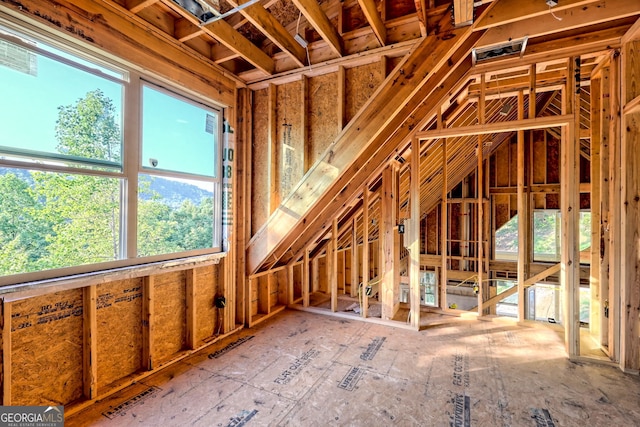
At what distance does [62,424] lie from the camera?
6.13 ft

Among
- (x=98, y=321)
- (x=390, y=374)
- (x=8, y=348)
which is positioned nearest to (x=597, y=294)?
(x=390, y=374)

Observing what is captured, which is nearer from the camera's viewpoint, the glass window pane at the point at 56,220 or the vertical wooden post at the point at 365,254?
the glass window pane at the point at 56,220

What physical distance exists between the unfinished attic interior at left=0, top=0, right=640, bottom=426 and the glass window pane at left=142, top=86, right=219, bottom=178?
22 mm

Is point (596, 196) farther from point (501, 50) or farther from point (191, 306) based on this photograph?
point (191, 306)

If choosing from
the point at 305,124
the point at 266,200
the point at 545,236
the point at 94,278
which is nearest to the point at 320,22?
the point at 305,124

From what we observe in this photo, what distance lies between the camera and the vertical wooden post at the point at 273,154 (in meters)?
3.24

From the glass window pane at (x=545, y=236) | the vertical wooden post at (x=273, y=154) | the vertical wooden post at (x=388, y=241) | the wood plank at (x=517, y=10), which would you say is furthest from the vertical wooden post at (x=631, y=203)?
the glass window pane at (x=545, y=236)

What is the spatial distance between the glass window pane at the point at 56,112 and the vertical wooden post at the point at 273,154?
144cm

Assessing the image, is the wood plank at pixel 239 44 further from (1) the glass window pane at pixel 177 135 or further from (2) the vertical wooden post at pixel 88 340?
(2) the vertical wooden post at pixel 88 340

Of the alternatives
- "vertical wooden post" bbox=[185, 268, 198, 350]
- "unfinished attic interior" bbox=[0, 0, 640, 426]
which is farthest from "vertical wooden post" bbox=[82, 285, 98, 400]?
"vertical wooden post" bbox=[185, 268, 198, 350]

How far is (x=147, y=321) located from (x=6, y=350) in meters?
0.89

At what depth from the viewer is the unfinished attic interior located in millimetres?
1900

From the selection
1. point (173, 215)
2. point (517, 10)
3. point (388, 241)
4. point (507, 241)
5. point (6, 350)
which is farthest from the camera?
point (507, 241)

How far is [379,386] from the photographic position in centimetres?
229
